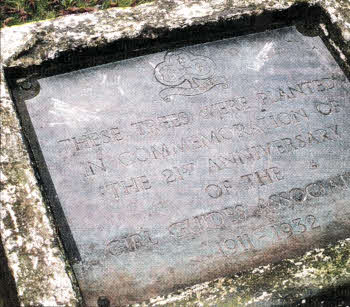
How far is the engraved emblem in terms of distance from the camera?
253cm

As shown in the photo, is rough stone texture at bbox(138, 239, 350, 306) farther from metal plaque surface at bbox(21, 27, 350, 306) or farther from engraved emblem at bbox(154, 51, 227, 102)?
engraved emblem at bbox(154, 51, 227, 102)

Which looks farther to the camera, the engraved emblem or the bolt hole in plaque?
the engraved emblem

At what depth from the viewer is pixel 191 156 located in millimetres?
2330

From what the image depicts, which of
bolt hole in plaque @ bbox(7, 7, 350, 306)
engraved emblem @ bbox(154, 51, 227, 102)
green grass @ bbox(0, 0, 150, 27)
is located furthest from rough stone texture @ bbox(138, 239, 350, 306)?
green grass @ bbox(0, 0, 150, 27)

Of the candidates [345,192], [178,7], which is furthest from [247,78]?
[345,192]

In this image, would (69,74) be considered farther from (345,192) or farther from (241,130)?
(345,192)

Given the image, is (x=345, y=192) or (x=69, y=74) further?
(x=69, y=74)

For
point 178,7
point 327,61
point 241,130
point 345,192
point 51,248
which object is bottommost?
point 345,192

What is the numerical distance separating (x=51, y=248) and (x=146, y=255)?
39 centimetres

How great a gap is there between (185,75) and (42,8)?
1.69m

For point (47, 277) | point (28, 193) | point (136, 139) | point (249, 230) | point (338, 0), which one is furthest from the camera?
point (338, 0)

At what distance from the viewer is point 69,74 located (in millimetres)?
2490

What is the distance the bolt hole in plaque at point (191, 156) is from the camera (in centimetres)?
207

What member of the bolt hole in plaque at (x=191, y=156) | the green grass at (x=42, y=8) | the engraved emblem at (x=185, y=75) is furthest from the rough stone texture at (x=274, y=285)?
the green grass at (x=42, y=8)
